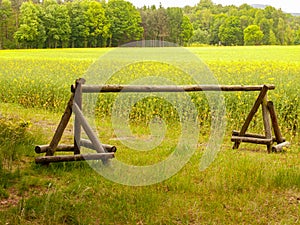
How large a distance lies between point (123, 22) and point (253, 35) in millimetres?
17850

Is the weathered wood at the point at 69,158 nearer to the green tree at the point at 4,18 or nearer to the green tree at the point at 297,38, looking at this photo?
the green tree at the point at 4,18

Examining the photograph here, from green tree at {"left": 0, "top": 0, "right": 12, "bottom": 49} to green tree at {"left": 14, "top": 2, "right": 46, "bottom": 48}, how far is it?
2.31 metres

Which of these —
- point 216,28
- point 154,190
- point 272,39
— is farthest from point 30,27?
point 154,190

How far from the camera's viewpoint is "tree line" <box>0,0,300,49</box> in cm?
3553

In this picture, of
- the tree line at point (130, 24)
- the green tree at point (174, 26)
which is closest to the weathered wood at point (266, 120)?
the tree line at point (130, 24)

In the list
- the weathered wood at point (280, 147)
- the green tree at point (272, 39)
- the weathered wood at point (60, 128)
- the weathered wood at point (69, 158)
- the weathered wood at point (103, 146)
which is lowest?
the weathered wood at point (280, 147)

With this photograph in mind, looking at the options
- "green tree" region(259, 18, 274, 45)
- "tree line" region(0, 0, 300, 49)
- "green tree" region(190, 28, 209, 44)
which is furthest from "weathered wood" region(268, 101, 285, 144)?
"green tree" region(259, 18, 274, 45)

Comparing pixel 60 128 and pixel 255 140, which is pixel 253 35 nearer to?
pixel 255 140

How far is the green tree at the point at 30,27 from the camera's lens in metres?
43.7

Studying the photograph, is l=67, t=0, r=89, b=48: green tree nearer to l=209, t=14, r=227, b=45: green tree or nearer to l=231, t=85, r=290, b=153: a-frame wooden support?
l=209, t=14, r=227, b=45: green tree

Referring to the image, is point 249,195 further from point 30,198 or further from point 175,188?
point 30,198

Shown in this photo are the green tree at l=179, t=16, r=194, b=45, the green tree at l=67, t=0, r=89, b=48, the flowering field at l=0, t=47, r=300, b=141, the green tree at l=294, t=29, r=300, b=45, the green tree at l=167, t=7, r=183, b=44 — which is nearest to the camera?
the flowering field at l=0, t=47, r=300, b=141

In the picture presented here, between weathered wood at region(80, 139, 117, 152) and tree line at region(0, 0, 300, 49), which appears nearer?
weathered wood at region(80, 139, 117, 152)

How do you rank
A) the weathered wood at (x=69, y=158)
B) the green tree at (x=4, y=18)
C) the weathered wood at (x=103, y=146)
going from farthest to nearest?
the green tree at (x=4, y=18), the weathered wood at (x=103, y=146), the weathered wood at (x=69, y=158)
